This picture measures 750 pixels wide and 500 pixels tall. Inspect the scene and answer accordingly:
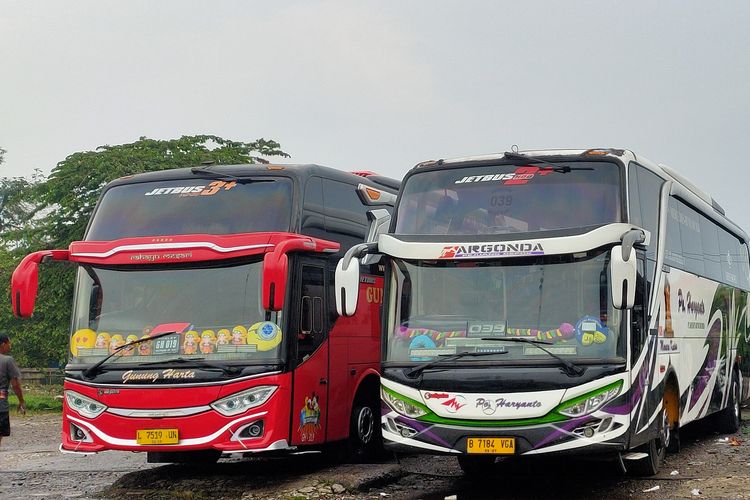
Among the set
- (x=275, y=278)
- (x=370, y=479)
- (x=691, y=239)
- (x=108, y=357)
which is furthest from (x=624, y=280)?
(x=108, y=357)

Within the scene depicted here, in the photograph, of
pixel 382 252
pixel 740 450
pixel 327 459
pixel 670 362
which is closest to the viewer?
pixel 382 252

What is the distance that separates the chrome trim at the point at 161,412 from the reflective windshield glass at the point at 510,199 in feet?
9.28

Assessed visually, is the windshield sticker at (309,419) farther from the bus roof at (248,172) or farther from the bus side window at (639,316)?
the bus side window at (639,316)

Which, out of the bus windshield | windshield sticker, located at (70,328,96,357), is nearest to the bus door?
the bus windshield

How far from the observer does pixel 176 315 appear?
1250 cm

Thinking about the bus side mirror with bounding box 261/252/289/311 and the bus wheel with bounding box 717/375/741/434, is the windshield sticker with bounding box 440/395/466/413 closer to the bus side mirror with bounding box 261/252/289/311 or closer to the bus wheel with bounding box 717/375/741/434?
the bus side mirror with bounding box 261/252/289/311

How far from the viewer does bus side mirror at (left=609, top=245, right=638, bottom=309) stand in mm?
10516

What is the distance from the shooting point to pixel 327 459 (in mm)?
14812

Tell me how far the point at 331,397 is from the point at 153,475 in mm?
2404

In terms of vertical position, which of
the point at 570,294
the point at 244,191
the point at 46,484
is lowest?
the point at 46,484

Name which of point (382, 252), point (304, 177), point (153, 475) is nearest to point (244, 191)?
point (304, 177)

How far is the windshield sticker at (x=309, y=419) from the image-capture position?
1272 centimetres

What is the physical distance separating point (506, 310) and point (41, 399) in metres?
22.4

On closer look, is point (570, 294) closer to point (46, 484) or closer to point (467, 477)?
point (467, 477)
